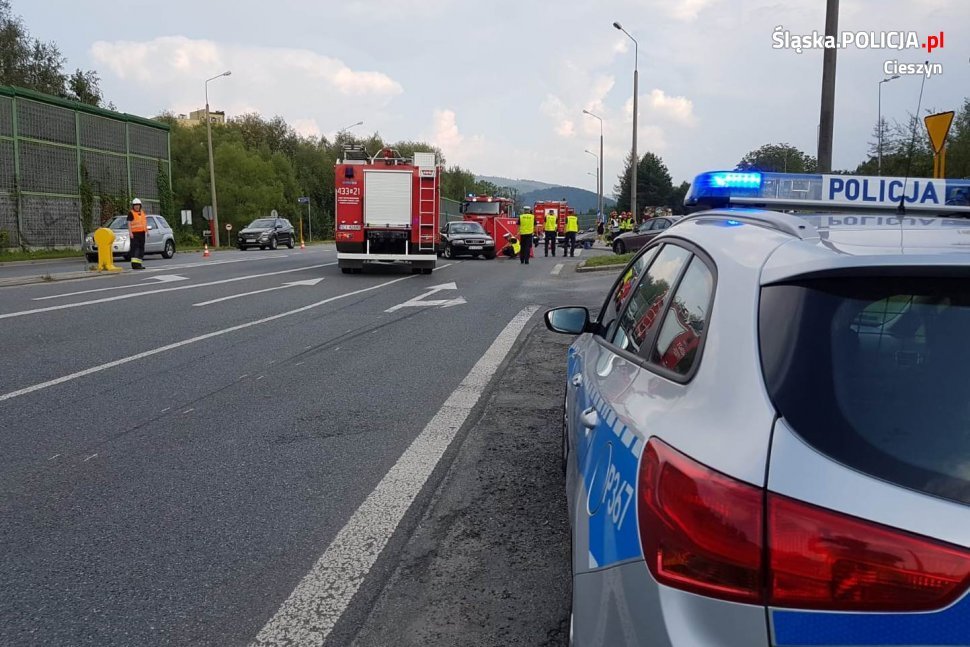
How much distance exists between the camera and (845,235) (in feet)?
6.19

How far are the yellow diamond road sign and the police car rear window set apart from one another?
298 inches

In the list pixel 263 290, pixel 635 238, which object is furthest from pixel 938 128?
pixel 635 238

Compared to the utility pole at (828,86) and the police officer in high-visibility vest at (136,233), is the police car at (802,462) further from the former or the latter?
the police officer in high-visibility vest at (136,233)

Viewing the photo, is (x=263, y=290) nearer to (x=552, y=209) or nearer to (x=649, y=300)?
(x=649, y=300)

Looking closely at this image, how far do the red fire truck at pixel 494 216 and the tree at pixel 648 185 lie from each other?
7260cm

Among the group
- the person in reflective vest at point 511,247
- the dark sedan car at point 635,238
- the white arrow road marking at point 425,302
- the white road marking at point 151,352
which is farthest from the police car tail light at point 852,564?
the person in reflective vest at point 511,247

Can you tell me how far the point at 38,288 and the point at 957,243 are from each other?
650 inches

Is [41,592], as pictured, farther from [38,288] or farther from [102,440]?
[38,288]

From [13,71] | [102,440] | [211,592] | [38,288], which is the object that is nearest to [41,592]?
[211,592]

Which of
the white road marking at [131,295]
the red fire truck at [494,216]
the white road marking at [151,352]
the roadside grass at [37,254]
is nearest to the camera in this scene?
the white road marking at [151,352]

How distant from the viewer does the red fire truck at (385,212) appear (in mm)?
19531

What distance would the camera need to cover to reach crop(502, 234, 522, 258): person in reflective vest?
30.2 meters

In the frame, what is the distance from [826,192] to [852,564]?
6.68 feet

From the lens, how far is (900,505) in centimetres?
140
